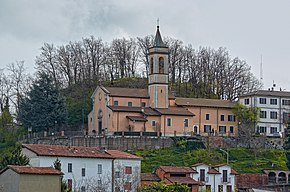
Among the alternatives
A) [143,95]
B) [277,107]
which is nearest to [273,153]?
[277,107]

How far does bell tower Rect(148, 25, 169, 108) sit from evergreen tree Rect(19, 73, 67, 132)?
1026cm

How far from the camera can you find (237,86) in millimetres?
112125

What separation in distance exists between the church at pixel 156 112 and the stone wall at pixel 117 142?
1042mm

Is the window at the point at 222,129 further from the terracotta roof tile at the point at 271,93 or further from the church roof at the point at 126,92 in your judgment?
the church roof at the point at 126,92

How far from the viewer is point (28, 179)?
5628 centimetres

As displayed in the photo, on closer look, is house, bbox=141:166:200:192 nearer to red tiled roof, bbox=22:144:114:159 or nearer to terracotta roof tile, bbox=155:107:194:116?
red tiled roof, bbox=22:144:114:159

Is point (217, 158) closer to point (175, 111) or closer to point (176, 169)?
point (175, 111)

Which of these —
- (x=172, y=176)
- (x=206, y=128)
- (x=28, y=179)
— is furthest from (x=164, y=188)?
(x=206, y=128)

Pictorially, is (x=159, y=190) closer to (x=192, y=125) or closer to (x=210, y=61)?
(x=192, y=125)

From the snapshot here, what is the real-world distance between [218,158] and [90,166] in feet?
63.4

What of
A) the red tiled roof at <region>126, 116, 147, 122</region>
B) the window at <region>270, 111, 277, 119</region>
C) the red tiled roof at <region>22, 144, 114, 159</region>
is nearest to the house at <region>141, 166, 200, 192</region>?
the red tiled roof at <region>22, 144, 114, 159</region>

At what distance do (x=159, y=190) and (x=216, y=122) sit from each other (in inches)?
1230

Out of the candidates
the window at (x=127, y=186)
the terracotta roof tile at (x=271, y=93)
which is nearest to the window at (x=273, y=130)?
the terracotta roof tile at (x=271, y=93)

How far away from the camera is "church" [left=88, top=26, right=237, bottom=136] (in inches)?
3568
